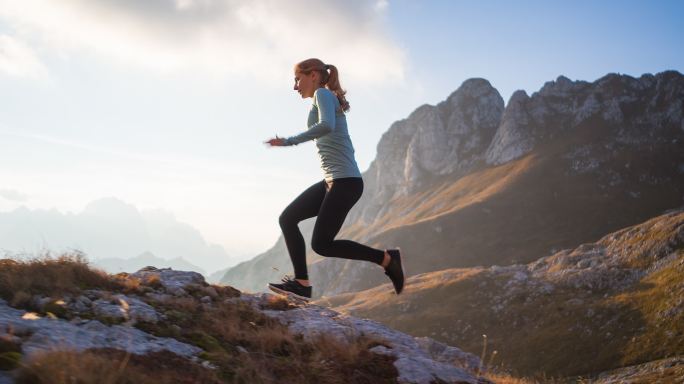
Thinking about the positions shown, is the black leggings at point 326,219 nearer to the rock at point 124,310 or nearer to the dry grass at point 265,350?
the dry grass at point 265,350

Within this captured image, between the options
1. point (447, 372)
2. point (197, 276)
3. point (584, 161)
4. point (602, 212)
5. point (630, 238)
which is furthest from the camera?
point (584, 161)

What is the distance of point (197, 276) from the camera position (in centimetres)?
838

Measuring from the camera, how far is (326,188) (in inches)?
291

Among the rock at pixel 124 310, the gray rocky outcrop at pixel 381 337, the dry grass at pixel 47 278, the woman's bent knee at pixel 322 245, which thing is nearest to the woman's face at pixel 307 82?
the woman's bent knee at pixel 322 245

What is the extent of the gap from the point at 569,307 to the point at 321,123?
7469cm

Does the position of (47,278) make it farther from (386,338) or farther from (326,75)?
(326,75)

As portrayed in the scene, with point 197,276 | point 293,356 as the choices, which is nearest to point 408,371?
point 293,356

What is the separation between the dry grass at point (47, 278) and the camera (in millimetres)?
5074

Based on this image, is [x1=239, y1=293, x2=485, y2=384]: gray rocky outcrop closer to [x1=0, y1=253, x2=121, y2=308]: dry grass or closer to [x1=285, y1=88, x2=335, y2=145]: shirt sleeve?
[x1=0, y1=253, x2=121, y2=308]: dry grass

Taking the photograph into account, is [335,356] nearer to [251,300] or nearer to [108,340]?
[108,340]

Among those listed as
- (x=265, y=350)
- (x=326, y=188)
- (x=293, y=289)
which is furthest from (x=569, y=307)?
(x=265, y=350)

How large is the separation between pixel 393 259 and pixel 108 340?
169 inches

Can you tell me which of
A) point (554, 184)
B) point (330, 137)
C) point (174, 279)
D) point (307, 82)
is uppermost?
point (554, 184)

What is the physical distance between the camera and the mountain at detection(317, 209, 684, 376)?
188 ft
